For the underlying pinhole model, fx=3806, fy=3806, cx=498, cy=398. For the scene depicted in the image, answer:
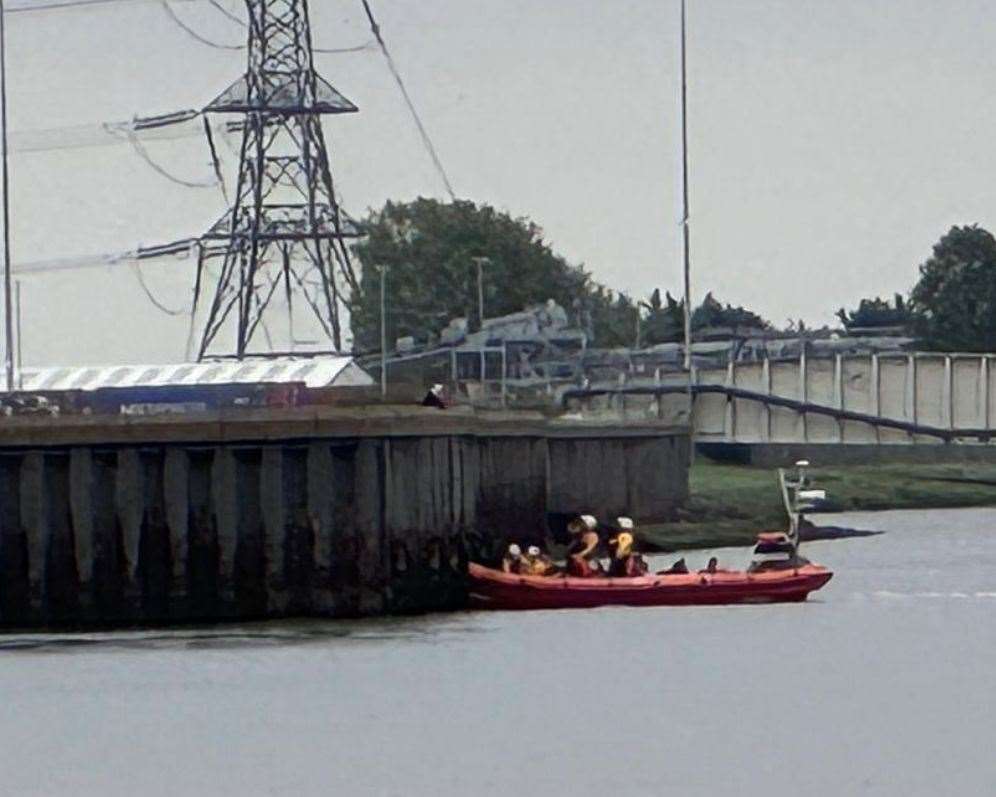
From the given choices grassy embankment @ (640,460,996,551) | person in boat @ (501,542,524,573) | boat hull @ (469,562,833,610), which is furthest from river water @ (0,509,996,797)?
grassy embankment @ (640,460,996,551)

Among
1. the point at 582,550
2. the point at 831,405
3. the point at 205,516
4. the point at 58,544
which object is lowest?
the point at 582,550

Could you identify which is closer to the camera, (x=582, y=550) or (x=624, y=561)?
(x=624, y=561)

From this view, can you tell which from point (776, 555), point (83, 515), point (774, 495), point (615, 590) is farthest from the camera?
point (774, 495)

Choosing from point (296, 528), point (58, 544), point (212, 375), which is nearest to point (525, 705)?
point (296, 528)

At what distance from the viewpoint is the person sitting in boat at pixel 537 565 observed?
86.4 m

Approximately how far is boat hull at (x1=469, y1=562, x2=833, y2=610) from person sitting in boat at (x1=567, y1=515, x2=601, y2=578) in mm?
836

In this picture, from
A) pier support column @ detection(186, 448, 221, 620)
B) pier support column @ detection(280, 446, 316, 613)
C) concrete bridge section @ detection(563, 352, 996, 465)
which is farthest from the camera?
concrete bridge section @ detection(563, 352, 996, 465)

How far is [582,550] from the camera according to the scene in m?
88.1

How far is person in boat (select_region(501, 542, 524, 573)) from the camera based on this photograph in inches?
3408

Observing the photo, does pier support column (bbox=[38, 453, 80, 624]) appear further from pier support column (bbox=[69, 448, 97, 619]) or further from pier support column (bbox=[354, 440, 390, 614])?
pier support column (bbox=[354, 440, 390, 614])

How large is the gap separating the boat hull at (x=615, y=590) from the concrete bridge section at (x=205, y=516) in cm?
285

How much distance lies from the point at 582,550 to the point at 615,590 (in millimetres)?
2826

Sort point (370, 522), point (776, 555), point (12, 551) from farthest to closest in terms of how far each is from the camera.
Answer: point (776, 555) → point (12, 551) → point (370, 522)

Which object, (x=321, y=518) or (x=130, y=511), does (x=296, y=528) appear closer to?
(x=321, y=518)
